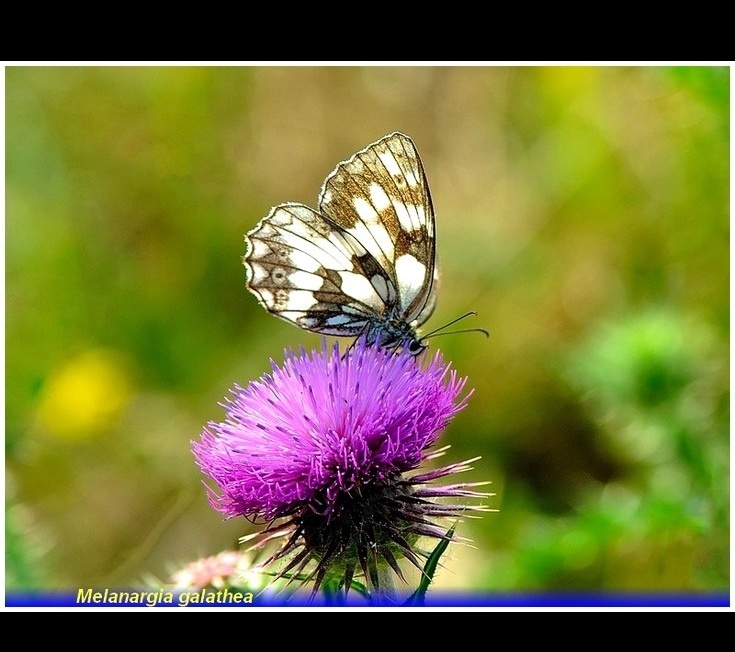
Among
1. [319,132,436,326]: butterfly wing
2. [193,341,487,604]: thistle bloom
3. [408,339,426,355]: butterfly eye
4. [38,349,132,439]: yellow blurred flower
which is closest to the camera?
[193,341,487,604]: thistle bloom

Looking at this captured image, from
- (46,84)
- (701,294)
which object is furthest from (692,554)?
(46,84)

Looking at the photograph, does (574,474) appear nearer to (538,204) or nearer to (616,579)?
(616,579)

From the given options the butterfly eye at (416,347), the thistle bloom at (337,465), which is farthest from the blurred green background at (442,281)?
the thistle bloom at (337,465)

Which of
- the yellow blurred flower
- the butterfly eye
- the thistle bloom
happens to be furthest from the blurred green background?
the thistle bloom

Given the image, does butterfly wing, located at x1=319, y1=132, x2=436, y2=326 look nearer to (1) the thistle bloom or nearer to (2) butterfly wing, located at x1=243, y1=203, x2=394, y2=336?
(2) butterfly wing, located at x1=243, y1=203, x2=394, y2=336

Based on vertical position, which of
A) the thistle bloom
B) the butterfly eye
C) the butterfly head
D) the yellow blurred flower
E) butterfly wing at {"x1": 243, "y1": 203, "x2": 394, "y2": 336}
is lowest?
the yellow blurred flower

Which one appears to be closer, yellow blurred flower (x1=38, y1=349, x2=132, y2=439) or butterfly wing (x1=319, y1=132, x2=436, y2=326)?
butterfly wing (x1=319, y1=132, x2=436, y2=326)

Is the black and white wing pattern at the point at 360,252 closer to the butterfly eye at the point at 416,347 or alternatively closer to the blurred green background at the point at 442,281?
the butterfly eye at the point at 416,347
